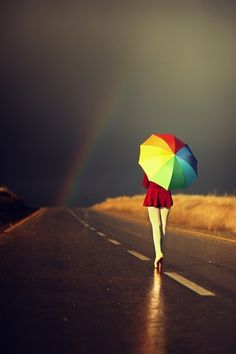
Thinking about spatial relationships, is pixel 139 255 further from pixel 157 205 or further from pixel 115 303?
pixel 115 303

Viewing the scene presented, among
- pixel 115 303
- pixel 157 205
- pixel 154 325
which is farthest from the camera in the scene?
pixel 157 205

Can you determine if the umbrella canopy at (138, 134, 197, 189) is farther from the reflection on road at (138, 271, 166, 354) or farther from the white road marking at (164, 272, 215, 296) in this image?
the reflection on road at (138, 271, 166, 354)

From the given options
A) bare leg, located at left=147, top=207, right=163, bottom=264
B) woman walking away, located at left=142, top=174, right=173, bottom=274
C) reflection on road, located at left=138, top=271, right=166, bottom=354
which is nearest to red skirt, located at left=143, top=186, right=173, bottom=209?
woman walking away, located at left=142, top=174, right=173, bottom=274

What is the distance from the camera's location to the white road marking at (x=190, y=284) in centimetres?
838

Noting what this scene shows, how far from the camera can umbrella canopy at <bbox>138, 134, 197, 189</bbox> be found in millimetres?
10344

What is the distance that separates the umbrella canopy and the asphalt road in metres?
1.62

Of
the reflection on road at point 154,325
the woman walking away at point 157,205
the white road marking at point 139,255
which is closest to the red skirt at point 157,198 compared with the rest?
the woman walking away at point 157,205

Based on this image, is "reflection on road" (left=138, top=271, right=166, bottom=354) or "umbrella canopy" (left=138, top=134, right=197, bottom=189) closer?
"reflection on road" (left=138, top=271, right=166, bottom=354)

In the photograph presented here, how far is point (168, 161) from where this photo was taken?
10.5 metres

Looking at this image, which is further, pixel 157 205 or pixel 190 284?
pixel 157 205

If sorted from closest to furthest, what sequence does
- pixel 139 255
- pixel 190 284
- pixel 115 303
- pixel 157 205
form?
pixel 115 303, pixel 190 284, pixel 157 205, pixel 139 255

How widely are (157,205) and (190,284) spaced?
187 centimetres

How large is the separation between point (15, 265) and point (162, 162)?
11.2 ft

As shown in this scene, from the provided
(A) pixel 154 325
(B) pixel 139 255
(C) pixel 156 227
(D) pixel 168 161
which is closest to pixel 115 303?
(A) pixel 154 325
